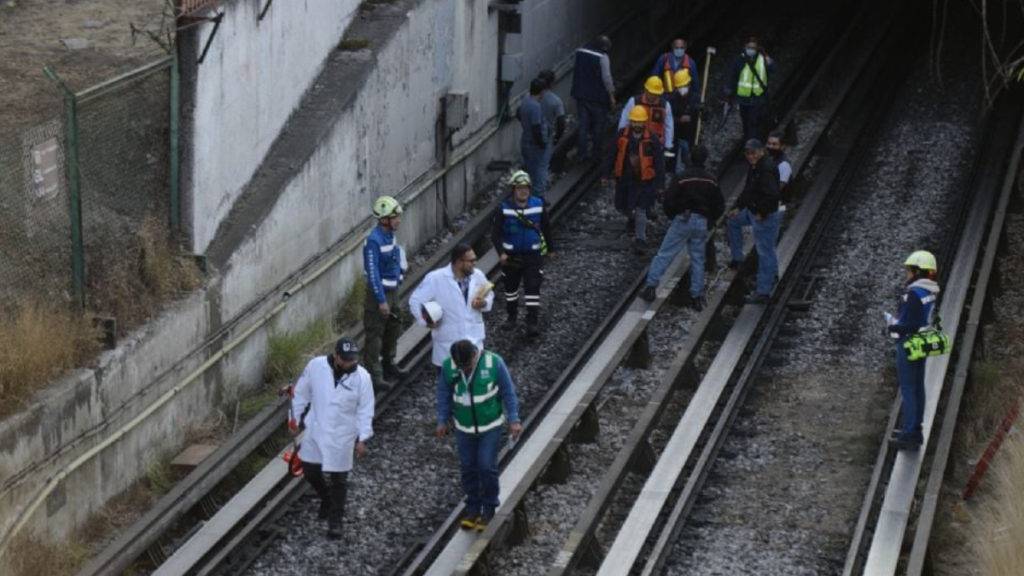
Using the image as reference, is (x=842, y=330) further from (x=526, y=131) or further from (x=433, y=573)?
(x=433, y=573)

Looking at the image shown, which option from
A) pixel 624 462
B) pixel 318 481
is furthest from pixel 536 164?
pixel 318 481

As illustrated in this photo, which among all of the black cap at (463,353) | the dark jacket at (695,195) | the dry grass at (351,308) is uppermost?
the black cap at (463,353)

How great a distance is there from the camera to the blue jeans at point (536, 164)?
792 inches

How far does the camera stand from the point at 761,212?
1759cm

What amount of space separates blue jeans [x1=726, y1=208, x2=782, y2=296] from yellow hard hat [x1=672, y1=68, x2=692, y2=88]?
2.80m

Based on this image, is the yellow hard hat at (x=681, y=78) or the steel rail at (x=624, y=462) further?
the yellow hard hat at (x=681, y=78)

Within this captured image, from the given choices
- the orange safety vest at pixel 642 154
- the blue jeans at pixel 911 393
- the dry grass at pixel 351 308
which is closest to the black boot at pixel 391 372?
the dry grass at pixel 351 308

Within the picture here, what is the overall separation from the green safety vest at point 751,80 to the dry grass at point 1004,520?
750 cm

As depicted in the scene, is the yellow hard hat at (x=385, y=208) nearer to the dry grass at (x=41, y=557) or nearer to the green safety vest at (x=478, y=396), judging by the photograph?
the green safety vest at (x=478, y=396)

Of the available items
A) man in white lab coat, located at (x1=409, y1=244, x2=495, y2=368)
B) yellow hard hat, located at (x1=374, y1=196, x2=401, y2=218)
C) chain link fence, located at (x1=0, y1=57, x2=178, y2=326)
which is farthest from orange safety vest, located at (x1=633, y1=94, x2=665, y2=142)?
chain link fence, located at (x1=0, y1=57, x2=178, y2=326)

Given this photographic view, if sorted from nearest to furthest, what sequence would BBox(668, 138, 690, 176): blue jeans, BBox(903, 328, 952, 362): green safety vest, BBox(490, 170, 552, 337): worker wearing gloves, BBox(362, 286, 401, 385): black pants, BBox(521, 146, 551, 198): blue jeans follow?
BBox(903, 328, 952, 362): green safety vest < BBox(362, 286, 401, 385): black pants < BBox(490, 170, 552, 337): worker wearing gloves < BBox(521, 146, 551, 198): blue jeans < BBox(668, 138, 690, 176): blue jeans

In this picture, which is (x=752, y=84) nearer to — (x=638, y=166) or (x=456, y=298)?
(x=638, y=166)

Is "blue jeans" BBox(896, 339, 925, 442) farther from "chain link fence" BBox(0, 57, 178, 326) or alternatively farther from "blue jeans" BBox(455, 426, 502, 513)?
"chain link fence" BBox(0, 57, 178, 326)

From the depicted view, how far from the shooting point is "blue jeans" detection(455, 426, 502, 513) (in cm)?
1329
